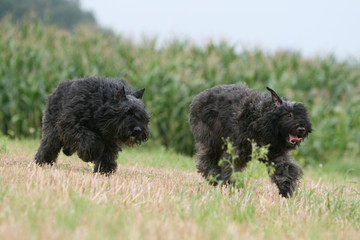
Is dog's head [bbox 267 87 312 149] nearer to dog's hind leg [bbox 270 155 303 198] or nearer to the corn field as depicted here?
dog's hind leg [bbox 270 155 303 198]

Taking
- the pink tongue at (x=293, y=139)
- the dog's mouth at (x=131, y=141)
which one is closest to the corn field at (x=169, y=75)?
the dog's mouth at (x=131, y=141)

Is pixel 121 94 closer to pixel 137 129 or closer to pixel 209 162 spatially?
pixel 137 129

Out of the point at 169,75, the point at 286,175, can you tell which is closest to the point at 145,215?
the point at 286,175

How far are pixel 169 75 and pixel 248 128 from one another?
23.0 feet

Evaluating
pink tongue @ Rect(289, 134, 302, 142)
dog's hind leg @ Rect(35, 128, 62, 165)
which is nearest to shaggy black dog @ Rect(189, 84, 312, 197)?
pink tongue @ Rect(289, 134, 302, 142)

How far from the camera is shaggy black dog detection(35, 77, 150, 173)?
5.35 metres

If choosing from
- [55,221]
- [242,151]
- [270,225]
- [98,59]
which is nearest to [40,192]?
[55,221]

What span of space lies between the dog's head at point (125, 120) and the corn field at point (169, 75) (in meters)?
5.91

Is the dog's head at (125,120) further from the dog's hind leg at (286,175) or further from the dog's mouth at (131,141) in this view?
the dog's hind leg at (286,175)

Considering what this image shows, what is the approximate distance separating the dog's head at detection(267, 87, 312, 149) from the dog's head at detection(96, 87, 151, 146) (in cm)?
163

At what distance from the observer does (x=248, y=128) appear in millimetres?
5297

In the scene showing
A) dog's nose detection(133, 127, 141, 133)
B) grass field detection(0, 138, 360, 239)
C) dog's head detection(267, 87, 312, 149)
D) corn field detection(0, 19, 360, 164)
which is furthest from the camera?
corn field detection(0, 19, 360, 164)

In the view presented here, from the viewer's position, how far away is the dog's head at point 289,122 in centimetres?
493

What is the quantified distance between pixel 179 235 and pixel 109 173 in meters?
3.31
